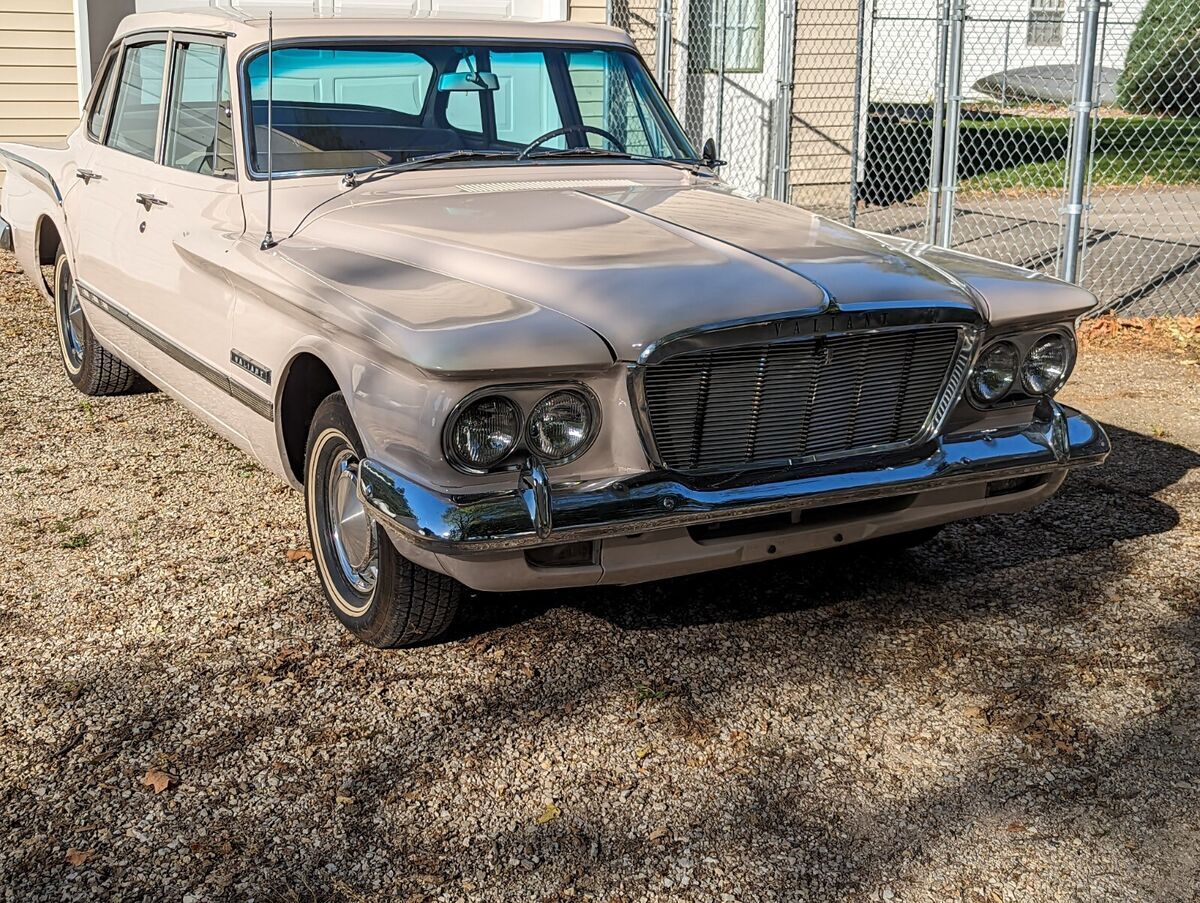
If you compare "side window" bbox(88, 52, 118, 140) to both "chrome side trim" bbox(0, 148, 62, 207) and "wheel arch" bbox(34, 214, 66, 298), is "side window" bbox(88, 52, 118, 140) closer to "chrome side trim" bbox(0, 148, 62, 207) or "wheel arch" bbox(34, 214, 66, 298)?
"chrome side trim" bbox(0, 148, 62, 207)

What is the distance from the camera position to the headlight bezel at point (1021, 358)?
3916 millimetres


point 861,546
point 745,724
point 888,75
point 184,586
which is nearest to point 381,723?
point 745,724

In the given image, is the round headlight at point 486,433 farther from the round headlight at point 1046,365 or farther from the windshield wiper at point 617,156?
the windshield wiper at point 617,156

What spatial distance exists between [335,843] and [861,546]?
2.35 metres

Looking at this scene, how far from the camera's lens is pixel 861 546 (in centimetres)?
468

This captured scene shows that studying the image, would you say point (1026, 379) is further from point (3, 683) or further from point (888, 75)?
point (888, 75)

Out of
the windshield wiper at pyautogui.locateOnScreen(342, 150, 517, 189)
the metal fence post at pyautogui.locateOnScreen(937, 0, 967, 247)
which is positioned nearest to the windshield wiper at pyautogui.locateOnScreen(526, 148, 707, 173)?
the windshield wiper at pyautogui.locateOnScreen(342, 150, 517, 189)

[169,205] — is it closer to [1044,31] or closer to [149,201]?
[149,201]

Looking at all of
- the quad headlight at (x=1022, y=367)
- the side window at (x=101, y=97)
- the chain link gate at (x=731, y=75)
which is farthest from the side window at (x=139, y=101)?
the chain link gate at (x=731, y=75)

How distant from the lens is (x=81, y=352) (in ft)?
21.8

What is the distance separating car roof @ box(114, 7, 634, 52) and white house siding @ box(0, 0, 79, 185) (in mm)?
6075

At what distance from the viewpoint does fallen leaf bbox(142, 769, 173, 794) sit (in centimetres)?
314

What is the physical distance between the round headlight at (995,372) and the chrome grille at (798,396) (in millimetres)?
149

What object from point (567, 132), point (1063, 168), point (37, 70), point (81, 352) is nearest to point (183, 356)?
point (567, 132)
